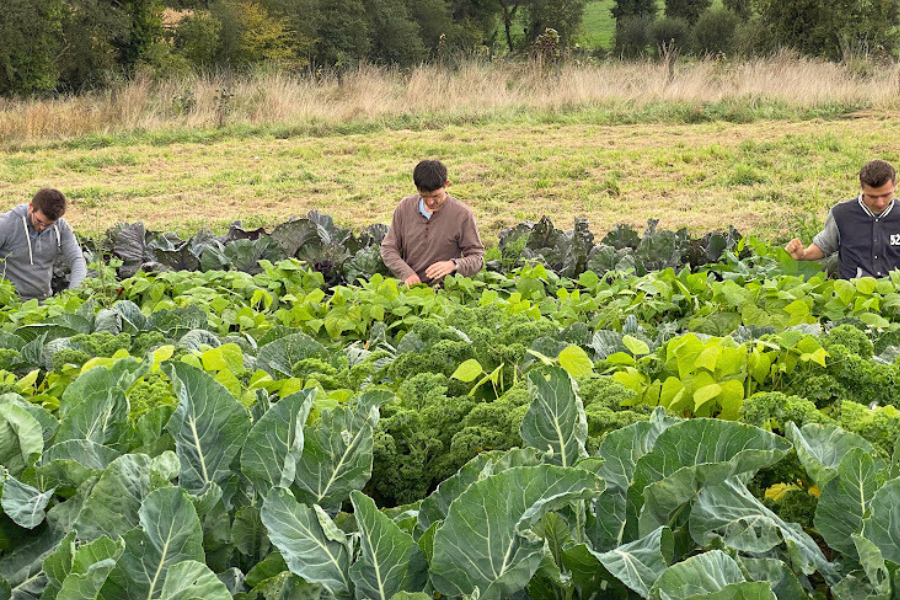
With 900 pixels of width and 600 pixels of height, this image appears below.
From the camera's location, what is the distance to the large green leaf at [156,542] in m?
1.31

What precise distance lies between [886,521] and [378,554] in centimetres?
74

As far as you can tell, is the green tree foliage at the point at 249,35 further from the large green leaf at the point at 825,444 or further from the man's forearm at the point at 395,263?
the large green leaf at the point at 825,444

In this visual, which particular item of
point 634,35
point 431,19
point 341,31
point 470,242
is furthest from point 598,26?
point 470,242

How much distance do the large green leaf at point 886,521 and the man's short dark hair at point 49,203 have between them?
5.66 meters

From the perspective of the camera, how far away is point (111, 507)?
1.44m

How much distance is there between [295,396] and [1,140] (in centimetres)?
1636

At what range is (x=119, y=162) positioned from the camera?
14570 mm

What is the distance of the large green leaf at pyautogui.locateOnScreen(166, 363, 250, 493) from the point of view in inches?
64.6

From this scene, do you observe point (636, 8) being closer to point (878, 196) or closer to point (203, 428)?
point (878, 196)

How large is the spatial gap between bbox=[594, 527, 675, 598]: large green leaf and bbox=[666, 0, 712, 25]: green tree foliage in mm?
44139

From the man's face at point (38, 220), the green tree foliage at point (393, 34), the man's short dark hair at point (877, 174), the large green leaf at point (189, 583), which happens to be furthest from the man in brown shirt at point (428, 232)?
the green tree foliage at point (393, 34)

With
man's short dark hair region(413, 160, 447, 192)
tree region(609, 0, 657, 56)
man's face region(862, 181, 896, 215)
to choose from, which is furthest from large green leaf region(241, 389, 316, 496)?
tree region(609, 0, 657, 56)

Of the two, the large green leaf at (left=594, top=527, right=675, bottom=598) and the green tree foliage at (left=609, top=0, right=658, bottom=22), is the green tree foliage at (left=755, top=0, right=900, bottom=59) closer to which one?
the green tree foliage at (left=609, top=0, right=658, bottom=22)

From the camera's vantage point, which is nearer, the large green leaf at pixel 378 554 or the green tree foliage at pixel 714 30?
the large green leaf at pixel 378 554
